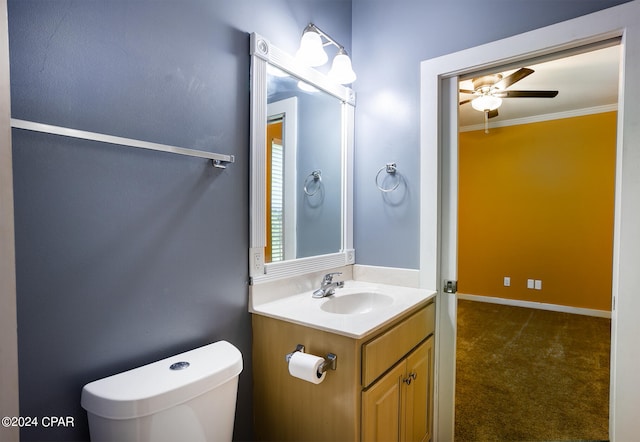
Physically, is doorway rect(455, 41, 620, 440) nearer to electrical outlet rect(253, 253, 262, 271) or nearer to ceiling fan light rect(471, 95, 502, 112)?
ceiling fan light rect(471, 95, 502, 112)

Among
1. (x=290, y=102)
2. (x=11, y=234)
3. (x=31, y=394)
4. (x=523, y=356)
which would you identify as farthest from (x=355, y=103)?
(x=523, y=356)

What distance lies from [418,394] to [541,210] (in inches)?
134

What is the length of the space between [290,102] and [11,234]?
1230 mm

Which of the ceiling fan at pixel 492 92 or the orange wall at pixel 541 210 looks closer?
the ceiling fan at pixel 492 92

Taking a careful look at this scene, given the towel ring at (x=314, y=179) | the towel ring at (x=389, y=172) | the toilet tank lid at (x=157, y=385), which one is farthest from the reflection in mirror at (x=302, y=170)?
the toilet tank lid at (x=157, y=385)

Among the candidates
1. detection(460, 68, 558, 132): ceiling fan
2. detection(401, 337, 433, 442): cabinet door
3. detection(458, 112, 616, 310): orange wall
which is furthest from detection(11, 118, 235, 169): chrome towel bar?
detection(458, 112, 616, 310): orange wall

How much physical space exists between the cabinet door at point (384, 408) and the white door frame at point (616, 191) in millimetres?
447

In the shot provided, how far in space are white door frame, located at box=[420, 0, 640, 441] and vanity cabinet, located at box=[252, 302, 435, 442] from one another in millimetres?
230

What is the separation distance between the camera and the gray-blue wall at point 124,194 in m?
0.85

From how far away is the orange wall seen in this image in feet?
12.0

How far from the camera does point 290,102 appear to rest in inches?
63.9

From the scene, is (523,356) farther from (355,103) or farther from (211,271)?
(211,271)

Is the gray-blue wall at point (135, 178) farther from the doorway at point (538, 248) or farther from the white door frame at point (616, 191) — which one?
the doorway at point (538, 248)

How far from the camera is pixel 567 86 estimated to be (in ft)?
10.1
